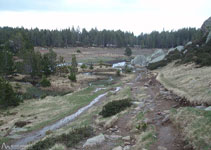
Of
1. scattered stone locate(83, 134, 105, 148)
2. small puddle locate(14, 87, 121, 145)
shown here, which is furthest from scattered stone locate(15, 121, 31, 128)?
scattered stone locate(83, 134, 105, 148)

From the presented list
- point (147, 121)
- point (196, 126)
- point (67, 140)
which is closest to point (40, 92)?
point (67, 140)

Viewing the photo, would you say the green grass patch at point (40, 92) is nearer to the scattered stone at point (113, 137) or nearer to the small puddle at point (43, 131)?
the small puddle at point (43, 131)

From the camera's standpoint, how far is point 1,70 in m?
48.6

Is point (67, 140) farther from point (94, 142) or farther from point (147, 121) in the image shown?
Answer: point (147, 121)

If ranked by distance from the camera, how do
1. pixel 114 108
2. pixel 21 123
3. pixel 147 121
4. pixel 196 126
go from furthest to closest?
pixel 21 123 < pixel 114 108 < pixel 147 121 < pixel 196 126

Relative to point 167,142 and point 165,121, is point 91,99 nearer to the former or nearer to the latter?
point 165,121

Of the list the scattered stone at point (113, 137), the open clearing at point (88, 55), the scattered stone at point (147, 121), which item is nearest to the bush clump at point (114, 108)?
the scattered stone at point (147, 121)

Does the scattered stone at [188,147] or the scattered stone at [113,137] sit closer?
the scattered stone at [188,147]

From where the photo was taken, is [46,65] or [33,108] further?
[46,65]

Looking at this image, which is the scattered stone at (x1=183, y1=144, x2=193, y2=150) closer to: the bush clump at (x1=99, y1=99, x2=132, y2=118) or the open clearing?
A: the bush clump at (x1=99, y1=99, x2=132, y2=118)

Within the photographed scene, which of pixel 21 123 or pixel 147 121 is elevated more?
pixel 147 121

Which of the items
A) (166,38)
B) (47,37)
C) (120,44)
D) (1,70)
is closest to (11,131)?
(1,70)

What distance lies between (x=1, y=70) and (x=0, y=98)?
2244 centimetres

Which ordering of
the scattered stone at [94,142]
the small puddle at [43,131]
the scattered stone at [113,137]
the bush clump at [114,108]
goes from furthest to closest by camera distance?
the bush clump at [114,108], the small puddle at [43,131], the scattered stone at [113,137], the scattered stone at [94,142]
